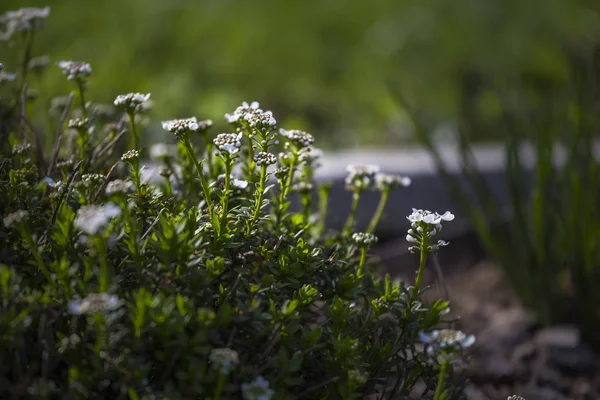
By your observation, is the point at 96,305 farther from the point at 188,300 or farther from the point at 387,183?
the point at 387,183

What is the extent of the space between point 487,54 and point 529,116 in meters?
2.81

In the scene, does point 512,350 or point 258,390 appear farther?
point 512,350

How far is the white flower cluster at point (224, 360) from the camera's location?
1.10m

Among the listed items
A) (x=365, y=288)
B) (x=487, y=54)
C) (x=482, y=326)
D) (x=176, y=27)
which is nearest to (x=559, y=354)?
(x=482, y=326)

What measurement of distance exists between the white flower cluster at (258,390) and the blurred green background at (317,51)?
3013 millimetres

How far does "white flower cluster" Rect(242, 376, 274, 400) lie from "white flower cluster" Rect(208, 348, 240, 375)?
0.17 feet

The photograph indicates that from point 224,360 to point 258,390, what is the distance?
0.08 m

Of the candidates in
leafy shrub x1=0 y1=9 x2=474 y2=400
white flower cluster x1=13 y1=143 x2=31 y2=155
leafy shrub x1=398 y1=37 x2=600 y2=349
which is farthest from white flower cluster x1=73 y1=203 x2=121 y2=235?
leafy shrub x1=398 y1=37 x2=600 y2=349

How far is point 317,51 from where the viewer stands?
5.82 m

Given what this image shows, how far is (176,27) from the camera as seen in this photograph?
6008 mm

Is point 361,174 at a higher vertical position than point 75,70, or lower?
lower

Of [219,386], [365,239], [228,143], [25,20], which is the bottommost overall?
[219,386]

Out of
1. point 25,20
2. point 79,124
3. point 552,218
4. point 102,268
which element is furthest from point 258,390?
point 552,218

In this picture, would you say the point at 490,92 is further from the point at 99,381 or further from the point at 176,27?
the point at 99,381
